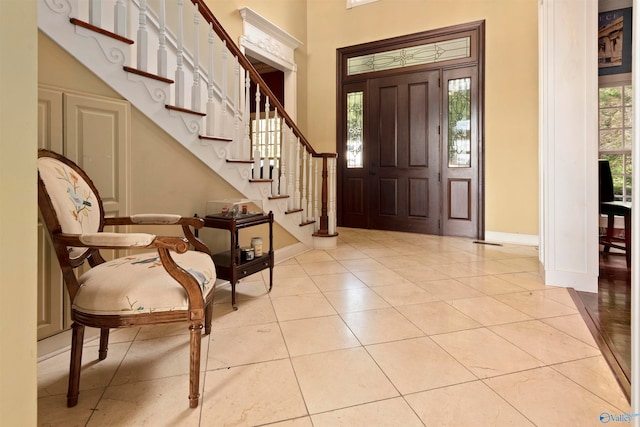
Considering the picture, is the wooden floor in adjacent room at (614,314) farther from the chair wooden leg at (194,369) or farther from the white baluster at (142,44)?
the white baluster at (142,44)

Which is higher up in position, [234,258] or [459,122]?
[459,122]

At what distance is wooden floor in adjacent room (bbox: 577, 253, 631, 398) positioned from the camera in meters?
1.59

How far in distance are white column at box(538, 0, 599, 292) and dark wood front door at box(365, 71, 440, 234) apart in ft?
7.72

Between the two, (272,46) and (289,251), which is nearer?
(289,251)

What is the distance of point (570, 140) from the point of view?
8.68ft

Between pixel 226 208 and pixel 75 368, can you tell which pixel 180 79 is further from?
pixel 75 368

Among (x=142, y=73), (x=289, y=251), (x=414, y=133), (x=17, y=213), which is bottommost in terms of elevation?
(x=289, y=251)

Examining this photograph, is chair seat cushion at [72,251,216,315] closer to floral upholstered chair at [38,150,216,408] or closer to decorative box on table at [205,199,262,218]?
floral upholstered chair at [38,150,216,408]

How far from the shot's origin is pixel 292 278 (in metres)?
3.01

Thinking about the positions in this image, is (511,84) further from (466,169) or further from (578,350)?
(578,350)

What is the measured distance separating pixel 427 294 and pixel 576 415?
1.35 m

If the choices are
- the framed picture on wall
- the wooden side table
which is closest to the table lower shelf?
the wooden side table

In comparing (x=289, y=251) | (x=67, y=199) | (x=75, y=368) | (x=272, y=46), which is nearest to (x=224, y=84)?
(x=67, y=199)

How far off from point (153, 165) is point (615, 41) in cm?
538
